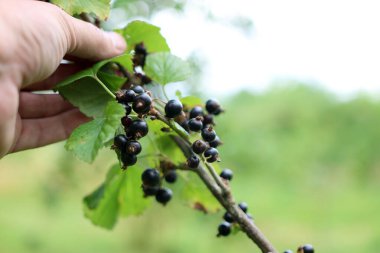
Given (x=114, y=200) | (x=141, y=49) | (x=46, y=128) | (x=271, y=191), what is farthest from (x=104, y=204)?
(x=271, y=191)

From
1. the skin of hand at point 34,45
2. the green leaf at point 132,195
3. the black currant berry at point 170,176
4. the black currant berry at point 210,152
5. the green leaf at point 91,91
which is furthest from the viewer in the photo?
the green leaf at point 132,195

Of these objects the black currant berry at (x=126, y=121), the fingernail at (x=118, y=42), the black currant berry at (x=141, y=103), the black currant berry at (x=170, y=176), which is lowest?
the black currant berry at (x=126, y=121)

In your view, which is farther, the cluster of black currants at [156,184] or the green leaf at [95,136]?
the cluster of black currants at [156,184]

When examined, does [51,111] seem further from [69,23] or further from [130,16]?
[130,16]

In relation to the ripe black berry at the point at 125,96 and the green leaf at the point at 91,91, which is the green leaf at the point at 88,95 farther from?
the ripe black berry at the point at 125,96

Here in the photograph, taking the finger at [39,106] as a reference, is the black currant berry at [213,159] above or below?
above

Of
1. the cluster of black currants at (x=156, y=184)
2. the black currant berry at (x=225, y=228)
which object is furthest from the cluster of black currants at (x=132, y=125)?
the black currant berry at (x=225, y=228)

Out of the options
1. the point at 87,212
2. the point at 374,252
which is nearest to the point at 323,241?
the point at 374,252
